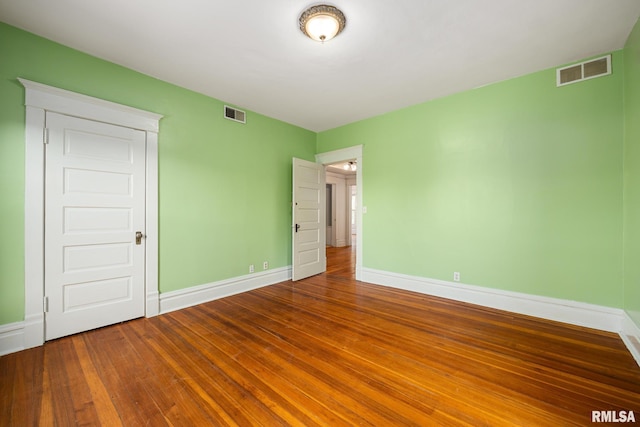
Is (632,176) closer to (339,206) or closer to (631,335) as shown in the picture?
(631,335)

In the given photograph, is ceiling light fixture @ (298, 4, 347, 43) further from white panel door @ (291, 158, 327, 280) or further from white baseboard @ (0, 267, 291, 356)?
white baseboard @ (0, 267, 291, 356)

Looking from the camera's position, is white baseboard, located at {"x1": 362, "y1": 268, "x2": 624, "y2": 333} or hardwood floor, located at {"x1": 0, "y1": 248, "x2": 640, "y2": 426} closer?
hardwood floor, located at {"x1": 0, "y1": 248, "x2": 640, "y2": 426}

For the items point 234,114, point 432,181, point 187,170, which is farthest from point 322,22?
Answer: point 432,181

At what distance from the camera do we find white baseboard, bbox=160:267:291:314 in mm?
3186

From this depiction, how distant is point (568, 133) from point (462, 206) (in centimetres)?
132

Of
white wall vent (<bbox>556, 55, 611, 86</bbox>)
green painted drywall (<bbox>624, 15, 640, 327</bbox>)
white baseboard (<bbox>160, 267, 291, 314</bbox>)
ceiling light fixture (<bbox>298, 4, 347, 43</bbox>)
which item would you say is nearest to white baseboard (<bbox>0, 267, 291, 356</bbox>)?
white baseboard (<bbox>160, 267, 291, 314</bbox>)

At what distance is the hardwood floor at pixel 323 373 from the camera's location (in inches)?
61.6

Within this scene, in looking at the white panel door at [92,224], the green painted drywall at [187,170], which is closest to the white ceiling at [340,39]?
the green painted drywall at [187,170]

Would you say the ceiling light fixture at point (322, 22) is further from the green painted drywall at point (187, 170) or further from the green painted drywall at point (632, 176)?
the green painted drywall at point (632, 176)

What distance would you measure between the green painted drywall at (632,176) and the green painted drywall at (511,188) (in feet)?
0.35

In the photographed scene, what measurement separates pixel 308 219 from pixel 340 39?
3.06 m

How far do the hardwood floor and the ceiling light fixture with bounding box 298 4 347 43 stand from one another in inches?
112

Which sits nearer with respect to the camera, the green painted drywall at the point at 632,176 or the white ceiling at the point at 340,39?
the white ceiling at the point at 340,39

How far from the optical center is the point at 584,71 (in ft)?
8.85
